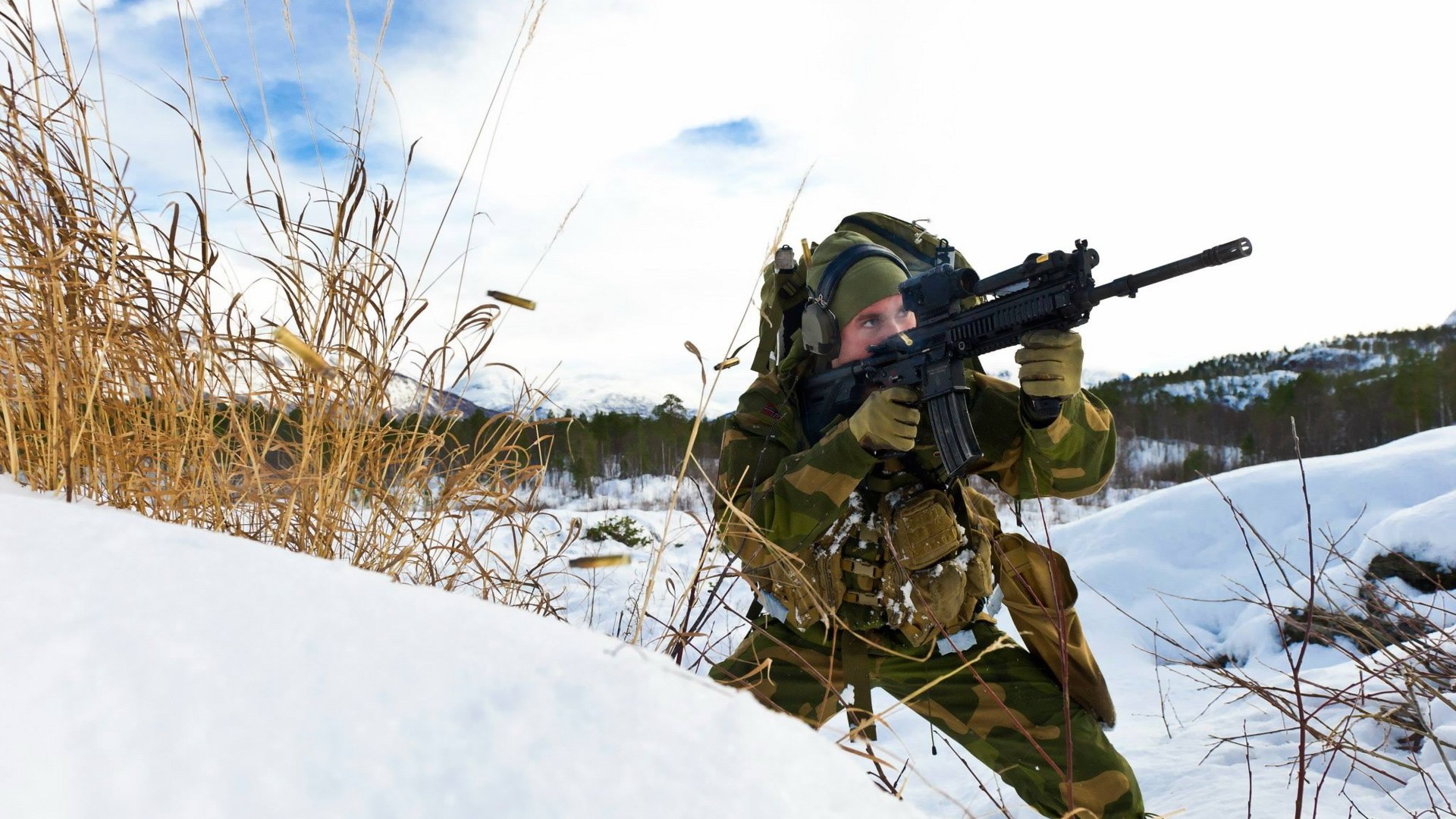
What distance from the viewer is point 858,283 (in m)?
2.42

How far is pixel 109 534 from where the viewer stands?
0.83 meters

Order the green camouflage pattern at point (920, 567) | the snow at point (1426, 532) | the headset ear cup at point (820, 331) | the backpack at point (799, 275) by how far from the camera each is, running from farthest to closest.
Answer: the snow at point (1426, 532) < the backpack at point (799, 275) < the headset ear cup at point (820, 331) < the green camouflage pattern at point (920, 567)

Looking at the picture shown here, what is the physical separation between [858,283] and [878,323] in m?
0.15

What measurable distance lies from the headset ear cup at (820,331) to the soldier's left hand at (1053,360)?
25.3 inches

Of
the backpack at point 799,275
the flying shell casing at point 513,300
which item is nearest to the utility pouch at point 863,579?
the backpack at point 799,275

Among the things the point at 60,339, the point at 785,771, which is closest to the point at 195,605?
the point at 785,771

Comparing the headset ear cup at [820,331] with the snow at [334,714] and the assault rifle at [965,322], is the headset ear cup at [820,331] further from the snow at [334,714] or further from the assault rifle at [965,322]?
the snow at [334,714]

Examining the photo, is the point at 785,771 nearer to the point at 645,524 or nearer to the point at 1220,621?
the point at 1220,621

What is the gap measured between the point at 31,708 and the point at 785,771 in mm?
565

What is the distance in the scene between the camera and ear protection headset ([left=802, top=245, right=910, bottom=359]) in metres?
2.39

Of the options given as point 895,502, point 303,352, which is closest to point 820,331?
point 895,502

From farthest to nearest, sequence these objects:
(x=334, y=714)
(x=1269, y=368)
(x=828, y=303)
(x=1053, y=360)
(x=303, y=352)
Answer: (x=1269, y=368) → (x=828, y=303) → (x=1053, y=360) → (x=303, y=352) → (x=334, y=714)

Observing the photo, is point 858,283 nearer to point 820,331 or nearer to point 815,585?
point 820,331

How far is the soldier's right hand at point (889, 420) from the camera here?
2096 mm
